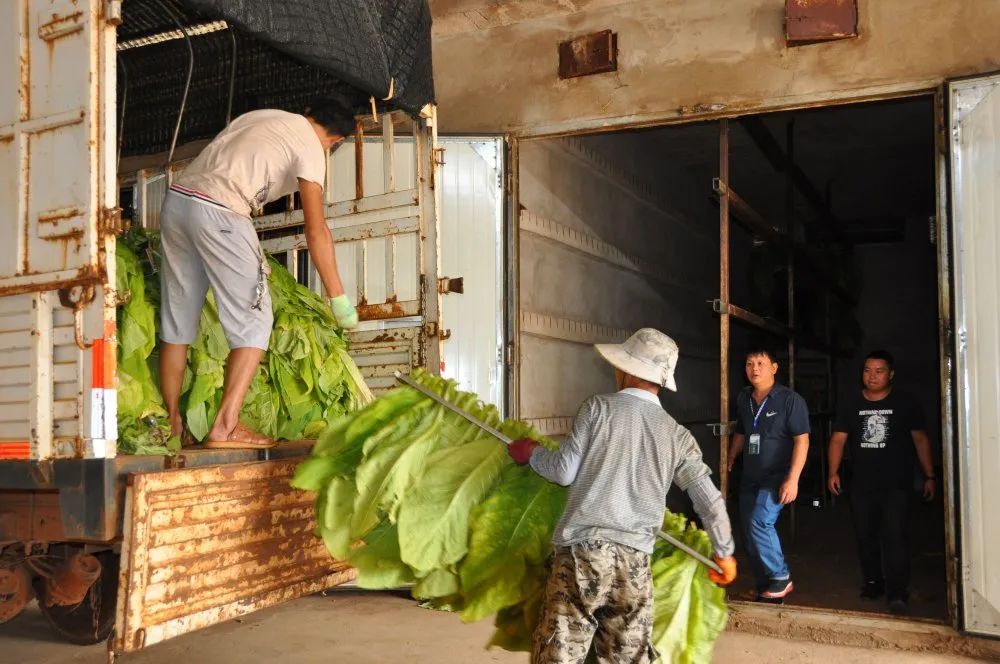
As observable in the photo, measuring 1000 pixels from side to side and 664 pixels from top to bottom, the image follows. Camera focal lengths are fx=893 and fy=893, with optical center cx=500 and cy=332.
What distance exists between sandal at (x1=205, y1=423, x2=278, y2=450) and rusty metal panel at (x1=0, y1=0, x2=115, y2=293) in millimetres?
903

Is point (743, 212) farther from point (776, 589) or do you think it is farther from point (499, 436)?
point (499, 436)

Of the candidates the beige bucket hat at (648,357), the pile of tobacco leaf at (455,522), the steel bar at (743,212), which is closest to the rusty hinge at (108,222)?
the pile of tobacco leaf at (455,522)

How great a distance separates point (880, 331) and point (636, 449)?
1207cm

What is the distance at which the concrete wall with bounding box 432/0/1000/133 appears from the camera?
5434 millimetres

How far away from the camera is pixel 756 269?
10.2m

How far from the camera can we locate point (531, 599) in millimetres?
3562

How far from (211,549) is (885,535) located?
4935mm

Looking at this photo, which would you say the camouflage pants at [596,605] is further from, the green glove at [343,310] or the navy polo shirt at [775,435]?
the navy polo shirt at [775,435]

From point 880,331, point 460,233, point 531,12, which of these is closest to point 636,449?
point 460,233

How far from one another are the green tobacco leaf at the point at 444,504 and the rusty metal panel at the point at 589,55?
3.69 metres

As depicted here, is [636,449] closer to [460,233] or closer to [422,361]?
[422,361]

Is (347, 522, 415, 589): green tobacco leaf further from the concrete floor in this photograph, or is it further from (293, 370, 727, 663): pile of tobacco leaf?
the concrete floor

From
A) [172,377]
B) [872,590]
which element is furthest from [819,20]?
[172,377]

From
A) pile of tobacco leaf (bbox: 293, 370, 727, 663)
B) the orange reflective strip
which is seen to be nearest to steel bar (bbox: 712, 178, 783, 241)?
pile of tobacco leaf (bbox: 293, 370, 727, 663)
